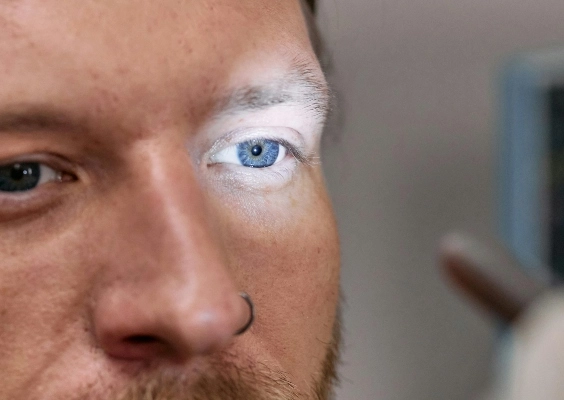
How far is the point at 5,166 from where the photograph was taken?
342 mm

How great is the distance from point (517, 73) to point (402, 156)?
0.31 m

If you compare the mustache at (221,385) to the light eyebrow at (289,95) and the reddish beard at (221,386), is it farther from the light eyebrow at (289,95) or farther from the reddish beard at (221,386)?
the light eyebrow at (289,95)

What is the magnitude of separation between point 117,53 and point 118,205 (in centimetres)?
A: 8

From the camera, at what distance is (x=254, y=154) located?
1.43 feet

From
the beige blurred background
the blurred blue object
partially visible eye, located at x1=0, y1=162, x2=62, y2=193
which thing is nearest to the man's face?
partially visible eye, located at x1=0, y1=162, x2=62, y2=193

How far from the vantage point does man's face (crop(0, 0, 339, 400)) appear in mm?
327

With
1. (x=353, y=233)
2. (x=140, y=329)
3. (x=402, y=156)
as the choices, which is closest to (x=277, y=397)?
(x=140, y=329)

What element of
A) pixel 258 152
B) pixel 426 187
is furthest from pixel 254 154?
pixel 426 187

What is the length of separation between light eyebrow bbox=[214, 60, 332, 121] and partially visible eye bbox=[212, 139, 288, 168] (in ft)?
0.11

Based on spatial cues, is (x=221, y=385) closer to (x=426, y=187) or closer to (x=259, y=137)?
(x=259, y=137)

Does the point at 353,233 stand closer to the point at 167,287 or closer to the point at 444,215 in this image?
the point at 444,215

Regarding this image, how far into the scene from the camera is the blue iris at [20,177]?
0.35m

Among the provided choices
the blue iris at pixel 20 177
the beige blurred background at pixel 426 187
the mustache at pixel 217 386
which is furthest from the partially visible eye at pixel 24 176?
the beige blurred background at pixel 426 187

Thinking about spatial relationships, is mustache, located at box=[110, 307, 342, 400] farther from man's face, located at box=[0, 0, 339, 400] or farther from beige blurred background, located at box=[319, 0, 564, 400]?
beige blurred background, located at box=[319, 0, 564, 400]
